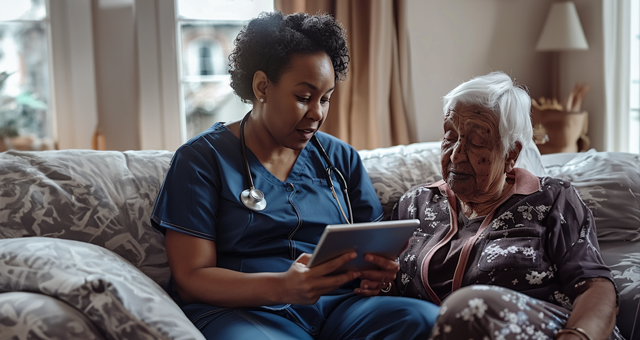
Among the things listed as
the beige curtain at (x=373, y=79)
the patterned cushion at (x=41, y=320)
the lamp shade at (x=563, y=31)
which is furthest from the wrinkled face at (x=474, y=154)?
the lamp shade at (x=563, y=31)

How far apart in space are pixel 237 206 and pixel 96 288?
17.4 inches

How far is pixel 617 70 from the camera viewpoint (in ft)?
11.0

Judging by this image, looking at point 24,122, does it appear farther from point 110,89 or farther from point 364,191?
point 364,191

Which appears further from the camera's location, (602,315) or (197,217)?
(197,217)

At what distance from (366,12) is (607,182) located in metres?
1.66

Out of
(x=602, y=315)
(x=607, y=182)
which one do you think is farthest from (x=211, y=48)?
(x=602, y=315)

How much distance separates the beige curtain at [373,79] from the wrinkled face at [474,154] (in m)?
1.47

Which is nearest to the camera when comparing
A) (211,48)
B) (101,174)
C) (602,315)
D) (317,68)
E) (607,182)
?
(602,315)

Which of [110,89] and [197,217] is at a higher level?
[110,89]

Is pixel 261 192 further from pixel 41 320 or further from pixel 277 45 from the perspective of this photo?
pixel 41 320

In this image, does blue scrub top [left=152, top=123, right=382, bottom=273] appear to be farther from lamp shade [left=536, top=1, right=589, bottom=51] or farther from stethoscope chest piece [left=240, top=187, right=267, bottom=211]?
lamp shade [left=536, top=1, right=589, bottom=51]

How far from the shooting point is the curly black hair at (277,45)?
143 cm

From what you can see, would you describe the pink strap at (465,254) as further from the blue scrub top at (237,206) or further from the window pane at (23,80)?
the window pane at (23,80)

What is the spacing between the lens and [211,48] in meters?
3.02
